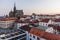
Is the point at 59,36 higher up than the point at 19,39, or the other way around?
the point at 59,36

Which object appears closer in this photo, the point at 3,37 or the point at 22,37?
the point at 3,37

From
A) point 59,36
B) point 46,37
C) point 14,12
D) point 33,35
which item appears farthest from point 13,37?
point 14,12

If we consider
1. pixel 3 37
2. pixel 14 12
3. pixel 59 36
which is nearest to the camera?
pixel 59 36

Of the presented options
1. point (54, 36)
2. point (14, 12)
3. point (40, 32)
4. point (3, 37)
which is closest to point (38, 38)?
point (40, 32)

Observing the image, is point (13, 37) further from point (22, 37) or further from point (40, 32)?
point (40, 32)

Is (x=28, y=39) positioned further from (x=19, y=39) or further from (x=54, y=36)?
(x=54, y=36)

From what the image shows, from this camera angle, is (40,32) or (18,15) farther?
(18,15)

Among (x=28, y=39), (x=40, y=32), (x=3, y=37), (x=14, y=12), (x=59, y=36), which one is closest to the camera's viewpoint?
(x=59, y=36)

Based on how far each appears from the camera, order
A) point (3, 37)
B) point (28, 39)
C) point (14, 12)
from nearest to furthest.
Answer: point (3, 37)
point (28, 39)
point (14, 12)
